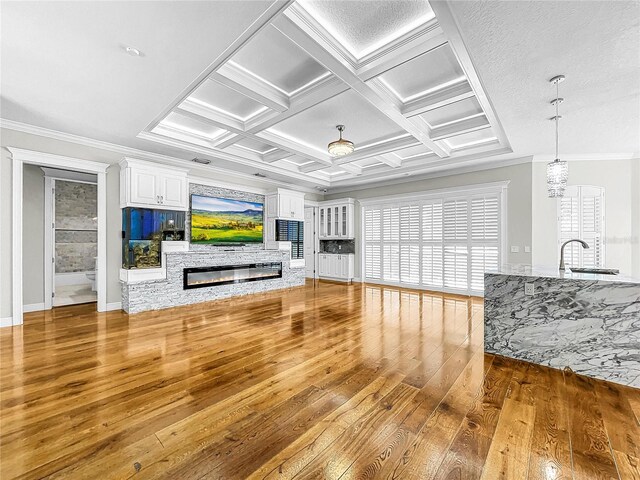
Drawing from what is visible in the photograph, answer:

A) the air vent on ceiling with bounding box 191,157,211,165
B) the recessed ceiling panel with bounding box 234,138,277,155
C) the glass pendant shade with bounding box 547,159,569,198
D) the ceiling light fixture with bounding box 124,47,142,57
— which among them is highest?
the recessed ceiling panel with bounding box 234,138,277,155

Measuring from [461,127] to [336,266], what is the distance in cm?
515

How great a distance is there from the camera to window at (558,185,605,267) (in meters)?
5.21

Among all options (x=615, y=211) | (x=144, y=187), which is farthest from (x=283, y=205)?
(x=615, y=211)

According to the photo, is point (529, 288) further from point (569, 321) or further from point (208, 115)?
point (208, 115)

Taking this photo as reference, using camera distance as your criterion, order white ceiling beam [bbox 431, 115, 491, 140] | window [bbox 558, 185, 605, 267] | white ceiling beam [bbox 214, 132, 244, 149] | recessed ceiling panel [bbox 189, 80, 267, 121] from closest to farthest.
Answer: recessed ceiling panel [bbox 189, 80, 267, 121] < white ceiling beam [bbox 431, 115, 491, 140] < white ceiling beam [bbox 214, 132, 244, 149] < window [bbox 558, 185, 605, 267]

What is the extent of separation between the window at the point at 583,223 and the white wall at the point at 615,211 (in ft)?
0.30

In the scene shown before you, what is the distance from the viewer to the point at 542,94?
3150 millimetres

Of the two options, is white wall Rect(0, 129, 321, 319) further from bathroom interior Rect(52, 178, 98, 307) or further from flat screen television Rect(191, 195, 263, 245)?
bathroom interior Rect(52, 178, 98, 307)

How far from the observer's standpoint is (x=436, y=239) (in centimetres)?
675

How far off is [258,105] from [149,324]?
11.6 ft

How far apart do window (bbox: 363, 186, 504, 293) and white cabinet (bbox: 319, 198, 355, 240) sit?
47 centimetres

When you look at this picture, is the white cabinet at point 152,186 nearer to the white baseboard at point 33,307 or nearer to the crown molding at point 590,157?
the white baseboard at point 33,307

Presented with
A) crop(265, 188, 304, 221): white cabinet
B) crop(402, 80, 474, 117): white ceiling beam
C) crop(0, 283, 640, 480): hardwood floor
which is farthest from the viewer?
crop(265, 188, 304, 221): white cabinet

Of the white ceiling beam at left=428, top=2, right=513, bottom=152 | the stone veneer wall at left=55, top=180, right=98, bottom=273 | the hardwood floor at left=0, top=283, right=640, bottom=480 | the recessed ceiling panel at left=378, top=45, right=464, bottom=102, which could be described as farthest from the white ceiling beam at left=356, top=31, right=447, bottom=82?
the stone veneer wall at left=55, top=180, right=98, bottom=273
